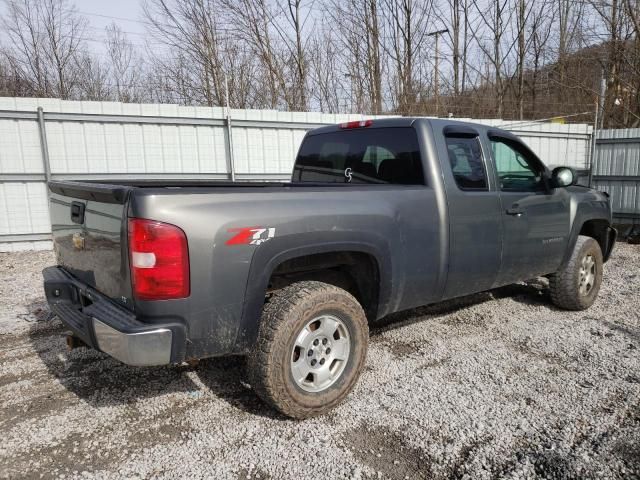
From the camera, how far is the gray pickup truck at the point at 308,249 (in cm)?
230

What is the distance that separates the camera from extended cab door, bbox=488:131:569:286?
396 cm

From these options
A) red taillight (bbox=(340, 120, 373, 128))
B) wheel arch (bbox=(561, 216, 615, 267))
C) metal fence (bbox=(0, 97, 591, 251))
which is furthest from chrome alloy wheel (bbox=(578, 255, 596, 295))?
metal fence (bbox=(0, 97, 591, 251))

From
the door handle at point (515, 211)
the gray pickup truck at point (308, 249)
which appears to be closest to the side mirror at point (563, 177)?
the gray pickup truck at point (308, 249)

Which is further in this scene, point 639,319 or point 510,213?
point 639,319

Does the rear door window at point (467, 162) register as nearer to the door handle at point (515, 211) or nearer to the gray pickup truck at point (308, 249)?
the gray pickup truck at point (308, 249)

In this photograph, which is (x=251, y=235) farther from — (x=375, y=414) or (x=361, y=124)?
(x=361, y=124)

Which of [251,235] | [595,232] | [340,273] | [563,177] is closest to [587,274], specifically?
[595,232]

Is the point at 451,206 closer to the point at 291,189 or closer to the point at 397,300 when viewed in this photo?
the point at 397,300

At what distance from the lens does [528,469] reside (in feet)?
7.75

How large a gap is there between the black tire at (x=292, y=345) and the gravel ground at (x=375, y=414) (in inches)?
5.7

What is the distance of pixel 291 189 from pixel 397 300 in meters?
1.16

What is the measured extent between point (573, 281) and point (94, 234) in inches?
175

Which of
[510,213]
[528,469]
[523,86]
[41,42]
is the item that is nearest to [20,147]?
[510,213]

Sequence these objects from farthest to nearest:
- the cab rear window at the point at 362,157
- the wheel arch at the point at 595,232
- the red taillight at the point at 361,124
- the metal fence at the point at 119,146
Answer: the metal fence at the point at 119,146, the wheel arch at the point at 595,232, the red taillight at the point at 361,124, the cab rear window at the point at 362,157
